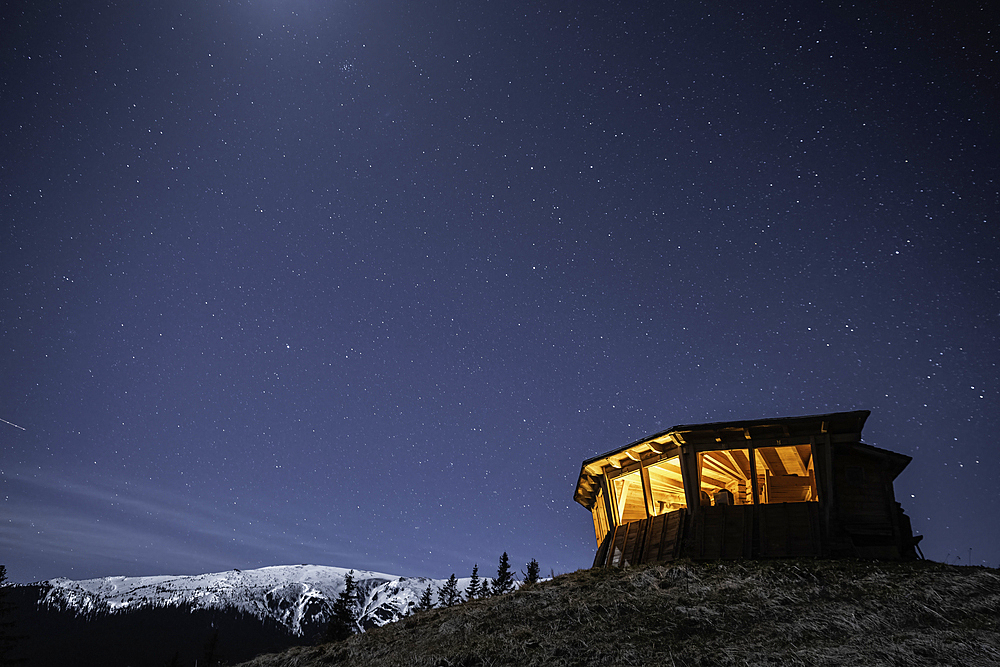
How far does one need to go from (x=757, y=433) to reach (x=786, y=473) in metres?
5.78

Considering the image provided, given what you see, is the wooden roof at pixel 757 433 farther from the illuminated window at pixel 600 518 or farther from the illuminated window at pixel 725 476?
the illuminated window at pixel 600 518

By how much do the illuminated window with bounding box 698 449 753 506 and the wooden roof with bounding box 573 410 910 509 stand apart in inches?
25.3

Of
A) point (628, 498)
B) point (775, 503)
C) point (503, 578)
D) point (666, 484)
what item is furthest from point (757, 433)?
point (503, 578)

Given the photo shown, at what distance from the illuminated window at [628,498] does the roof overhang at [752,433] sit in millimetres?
2353

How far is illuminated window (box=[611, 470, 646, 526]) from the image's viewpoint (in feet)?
93.5

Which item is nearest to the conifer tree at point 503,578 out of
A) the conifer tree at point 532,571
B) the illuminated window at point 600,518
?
the conifer tree at point 532,571

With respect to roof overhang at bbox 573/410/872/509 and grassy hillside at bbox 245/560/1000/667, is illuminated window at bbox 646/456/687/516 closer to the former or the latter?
roof overhang at bbox 573/410/872/509

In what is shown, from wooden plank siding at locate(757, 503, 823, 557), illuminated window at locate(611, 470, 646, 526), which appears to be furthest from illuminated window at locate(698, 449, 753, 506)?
illuminated window at locate(611, 470, 646, 526)

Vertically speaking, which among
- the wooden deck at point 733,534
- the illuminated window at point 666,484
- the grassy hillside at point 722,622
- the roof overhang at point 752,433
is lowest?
the grassy hillside at point 722,622

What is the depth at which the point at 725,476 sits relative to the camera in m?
28.7

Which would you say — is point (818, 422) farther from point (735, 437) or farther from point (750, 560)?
point (750, 560)

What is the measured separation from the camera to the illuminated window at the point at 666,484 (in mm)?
26188

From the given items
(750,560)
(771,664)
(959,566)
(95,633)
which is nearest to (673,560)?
(750,560)

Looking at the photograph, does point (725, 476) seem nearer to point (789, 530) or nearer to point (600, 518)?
point (789, 530)
